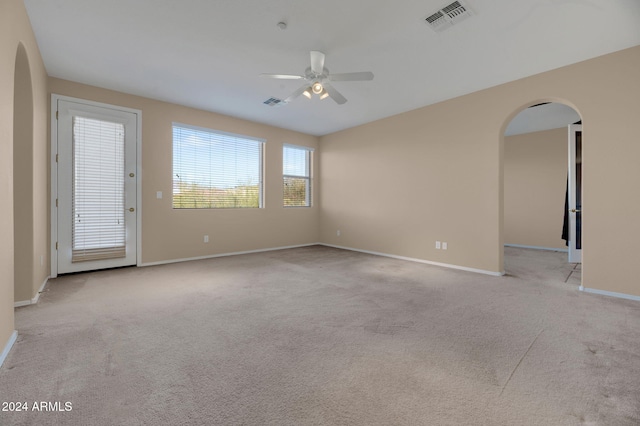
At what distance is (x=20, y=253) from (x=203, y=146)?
3064 mm

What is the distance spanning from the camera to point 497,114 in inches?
154

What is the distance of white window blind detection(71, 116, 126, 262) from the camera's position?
12.9 feet

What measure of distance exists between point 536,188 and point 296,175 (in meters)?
5.59

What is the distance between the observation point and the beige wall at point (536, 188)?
20.0 ft

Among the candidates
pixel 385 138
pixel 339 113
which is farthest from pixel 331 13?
pixel 385 138

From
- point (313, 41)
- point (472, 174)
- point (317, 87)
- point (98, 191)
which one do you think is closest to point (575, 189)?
point (472, 174)

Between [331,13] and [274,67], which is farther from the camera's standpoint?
[274,67]

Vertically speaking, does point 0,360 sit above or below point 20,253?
below

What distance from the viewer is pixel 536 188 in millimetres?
6398

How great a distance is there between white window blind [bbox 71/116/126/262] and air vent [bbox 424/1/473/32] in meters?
4.49

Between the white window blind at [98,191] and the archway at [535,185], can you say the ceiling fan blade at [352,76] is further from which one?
the archway at [535,185]

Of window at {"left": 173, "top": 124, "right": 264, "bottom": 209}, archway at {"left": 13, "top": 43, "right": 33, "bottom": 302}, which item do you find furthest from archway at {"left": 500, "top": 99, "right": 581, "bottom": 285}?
archway at {"left": 13, "top": 43, "right": 33, "bottom": 302}

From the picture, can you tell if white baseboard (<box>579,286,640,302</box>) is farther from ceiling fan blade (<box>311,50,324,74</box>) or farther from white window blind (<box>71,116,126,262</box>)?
white window blind (<box>71,116,126,262</box>)

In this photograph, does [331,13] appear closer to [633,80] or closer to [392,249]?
[633,80]
